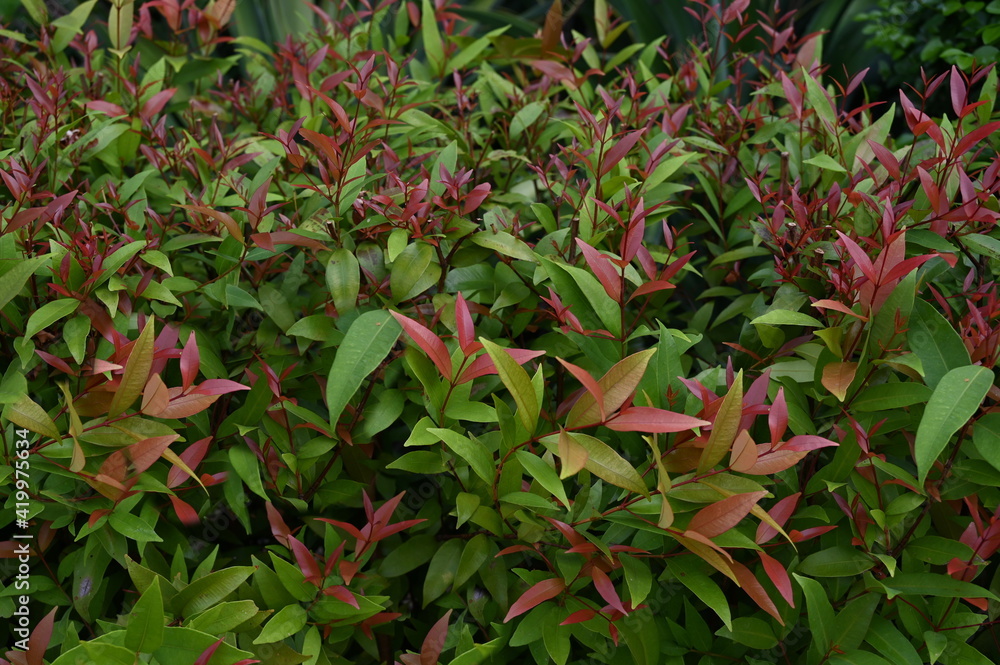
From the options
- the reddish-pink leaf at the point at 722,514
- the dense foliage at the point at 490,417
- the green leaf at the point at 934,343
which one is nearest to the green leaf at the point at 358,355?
the dense foliage at the point at 490,417

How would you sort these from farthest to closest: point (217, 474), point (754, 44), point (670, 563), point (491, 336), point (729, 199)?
point (754, 44) < point (729, 199) < point (491, 336) < point (217, 474) < point (670, 563)

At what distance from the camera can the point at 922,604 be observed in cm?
109

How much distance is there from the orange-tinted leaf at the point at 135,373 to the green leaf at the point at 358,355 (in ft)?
0.73

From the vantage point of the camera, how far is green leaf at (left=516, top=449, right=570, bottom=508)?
953mm

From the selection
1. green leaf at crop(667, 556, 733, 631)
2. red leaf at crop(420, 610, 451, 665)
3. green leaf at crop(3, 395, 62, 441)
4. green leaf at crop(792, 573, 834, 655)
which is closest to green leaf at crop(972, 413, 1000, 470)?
green leaf at crop(792, 573, 834, 655)

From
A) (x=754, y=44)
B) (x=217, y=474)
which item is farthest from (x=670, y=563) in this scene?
(x=754, y=44)

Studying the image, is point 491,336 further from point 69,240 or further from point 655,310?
point 69,240

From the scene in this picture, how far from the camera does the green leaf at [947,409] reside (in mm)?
919

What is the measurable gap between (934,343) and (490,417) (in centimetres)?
58

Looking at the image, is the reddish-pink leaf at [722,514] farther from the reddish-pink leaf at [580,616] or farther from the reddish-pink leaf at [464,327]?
the reddish-pink leaf at [464,327]

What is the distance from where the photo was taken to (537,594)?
1054 millimetres

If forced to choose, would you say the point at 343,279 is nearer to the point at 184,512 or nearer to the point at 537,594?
the point at 184,512

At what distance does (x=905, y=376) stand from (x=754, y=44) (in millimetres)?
2016

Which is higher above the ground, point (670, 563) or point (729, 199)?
point (729, 199)
